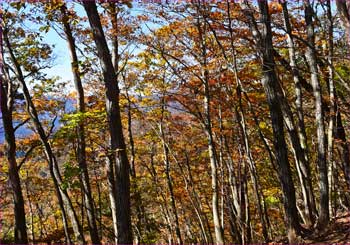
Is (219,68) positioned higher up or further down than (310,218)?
higher up

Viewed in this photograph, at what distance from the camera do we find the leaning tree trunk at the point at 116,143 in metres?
5.72

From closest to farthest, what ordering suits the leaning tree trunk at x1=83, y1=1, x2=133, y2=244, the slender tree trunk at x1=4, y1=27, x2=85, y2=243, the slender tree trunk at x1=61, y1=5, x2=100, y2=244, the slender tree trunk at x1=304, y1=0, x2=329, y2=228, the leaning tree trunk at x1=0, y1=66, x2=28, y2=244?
the leaning tree trunk at x1=83, y1=1, x2=133, y2=244, the slender tree trunk at x1=304, y1=0, x2=329, y2=228, the slender tree trunk at x1=4, y1=27, x2=85, y2=243, the slender tree trunk at x1=61, y1=5, x2=100, y2=244, the leaning tree trunk at x1=0, y1=66, x2=28, y2=244

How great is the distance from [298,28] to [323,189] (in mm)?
5196

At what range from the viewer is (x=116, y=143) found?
5773mm

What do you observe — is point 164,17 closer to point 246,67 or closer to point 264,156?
point 246,67

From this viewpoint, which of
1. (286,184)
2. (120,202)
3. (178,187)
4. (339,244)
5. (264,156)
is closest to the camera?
(120,202)

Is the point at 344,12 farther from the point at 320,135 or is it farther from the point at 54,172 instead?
the point at 54,172

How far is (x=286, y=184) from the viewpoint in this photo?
707 cm

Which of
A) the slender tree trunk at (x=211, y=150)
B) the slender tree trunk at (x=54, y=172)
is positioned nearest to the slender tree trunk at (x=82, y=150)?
the slender tree trunk at (x=54, y=172)

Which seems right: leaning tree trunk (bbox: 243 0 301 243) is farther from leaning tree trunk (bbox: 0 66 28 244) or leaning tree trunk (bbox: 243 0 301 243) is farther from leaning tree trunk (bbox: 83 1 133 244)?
leaning tree trunk (bbox: 0 66 28 244)

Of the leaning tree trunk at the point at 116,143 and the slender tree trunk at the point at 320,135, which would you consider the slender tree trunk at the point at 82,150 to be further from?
the slender tree trunk at the point at 320,135

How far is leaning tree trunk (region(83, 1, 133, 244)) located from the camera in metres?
5.72

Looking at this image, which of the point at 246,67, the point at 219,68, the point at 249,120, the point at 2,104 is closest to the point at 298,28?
the point at 246,67

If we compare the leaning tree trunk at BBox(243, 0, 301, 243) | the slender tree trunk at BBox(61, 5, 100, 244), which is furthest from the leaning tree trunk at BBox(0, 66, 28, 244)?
the leaning tree trunk at BBox(243, 0, 301, 243)
